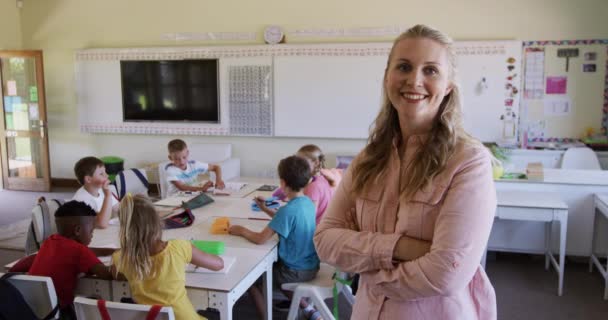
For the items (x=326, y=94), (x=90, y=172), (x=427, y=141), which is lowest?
(x=90, y=172)

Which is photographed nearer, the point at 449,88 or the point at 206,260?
the point at 449,88

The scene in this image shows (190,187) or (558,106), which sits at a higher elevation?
(558,106)

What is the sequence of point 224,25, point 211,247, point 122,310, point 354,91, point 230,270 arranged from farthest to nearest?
1. point 224,25
2. point 354,91
3. point 211,247
4. point 230,270
5. point 122,310

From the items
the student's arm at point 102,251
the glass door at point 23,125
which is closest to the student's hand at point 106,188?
the student's arm at point 102,251

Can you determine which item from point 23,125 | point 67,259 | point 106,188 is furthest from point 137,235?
point 23,125

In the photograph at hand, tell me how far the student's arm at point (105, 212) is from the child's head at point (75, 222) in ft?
2.10

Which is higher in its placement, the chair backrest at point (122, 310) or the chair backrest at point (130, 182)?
the chair backrest at point (130, 182)

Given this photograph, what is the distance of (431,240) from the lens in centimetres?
109

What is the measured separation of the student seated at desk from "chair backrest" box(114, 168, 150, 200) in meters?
1.35

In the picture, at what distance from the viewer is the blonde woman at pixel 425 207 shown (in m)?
1.05

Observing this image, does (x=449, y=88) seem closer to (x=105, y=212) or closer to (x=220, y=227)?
(x=220, y=227)

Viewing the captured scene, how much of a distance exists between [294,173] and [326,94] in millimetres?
3352

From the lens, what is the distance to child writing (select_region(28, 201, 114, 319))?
81.2 inches

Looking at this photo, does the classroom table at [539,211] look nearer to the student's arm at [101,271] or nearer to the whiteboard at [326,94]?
the whiteboard at [326,94]
